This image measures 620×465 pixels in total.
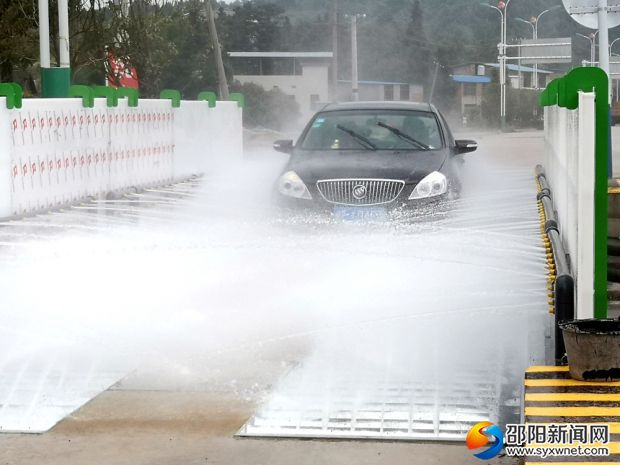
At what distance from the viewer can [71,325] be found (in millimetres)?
8016

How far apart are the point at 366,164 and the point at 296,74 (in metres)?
104

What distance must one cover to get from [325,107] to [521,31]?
125 metres

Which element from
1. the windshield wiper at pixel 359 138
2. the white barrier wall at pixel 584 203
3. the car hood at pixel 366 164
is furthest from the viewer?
the windshield wiper at pixel 359 138

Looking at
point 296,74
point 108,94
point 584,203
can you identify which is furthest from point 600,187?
point 296,74

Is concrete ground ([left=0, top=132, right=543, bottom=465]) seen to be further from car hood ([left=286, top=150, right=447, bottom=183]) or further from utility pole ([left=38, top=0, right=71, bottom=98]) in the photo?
utility pole ([left=38, top=0, right=71, bottom=98])

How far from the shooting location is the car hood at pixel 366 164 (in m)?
12.3

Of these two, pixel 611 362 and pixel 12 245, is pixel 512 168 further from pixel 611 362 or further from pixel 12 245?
pixel 611 362

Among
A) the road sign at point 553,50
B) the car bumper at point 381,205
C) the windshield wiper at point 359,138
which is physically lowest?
the car bumper at point 381,205

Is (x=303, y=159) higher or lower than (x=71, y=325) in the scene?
higher

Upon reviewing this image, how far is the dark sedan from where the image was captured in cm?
1208

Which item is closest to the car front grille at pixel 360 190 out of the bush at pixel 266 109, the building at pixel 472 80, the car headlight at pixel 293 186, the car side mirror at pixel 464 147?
the car headlight at pixel 293 186

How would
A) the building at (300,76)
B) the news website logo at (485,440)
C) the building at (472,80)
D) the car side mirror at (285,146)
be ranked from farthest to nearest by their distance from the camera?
1. the building at (300,76)
2. the building at (472,80)
3. the car side mirror at (285,146)
4. the news website logo at (485,440)

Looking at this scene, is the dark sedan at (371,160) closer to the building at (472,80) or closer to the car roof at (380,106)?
the car roof at (380,106)

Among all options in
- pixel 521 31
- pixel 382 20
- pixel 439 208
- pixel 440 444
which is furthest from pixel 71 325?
pixel 521 31
